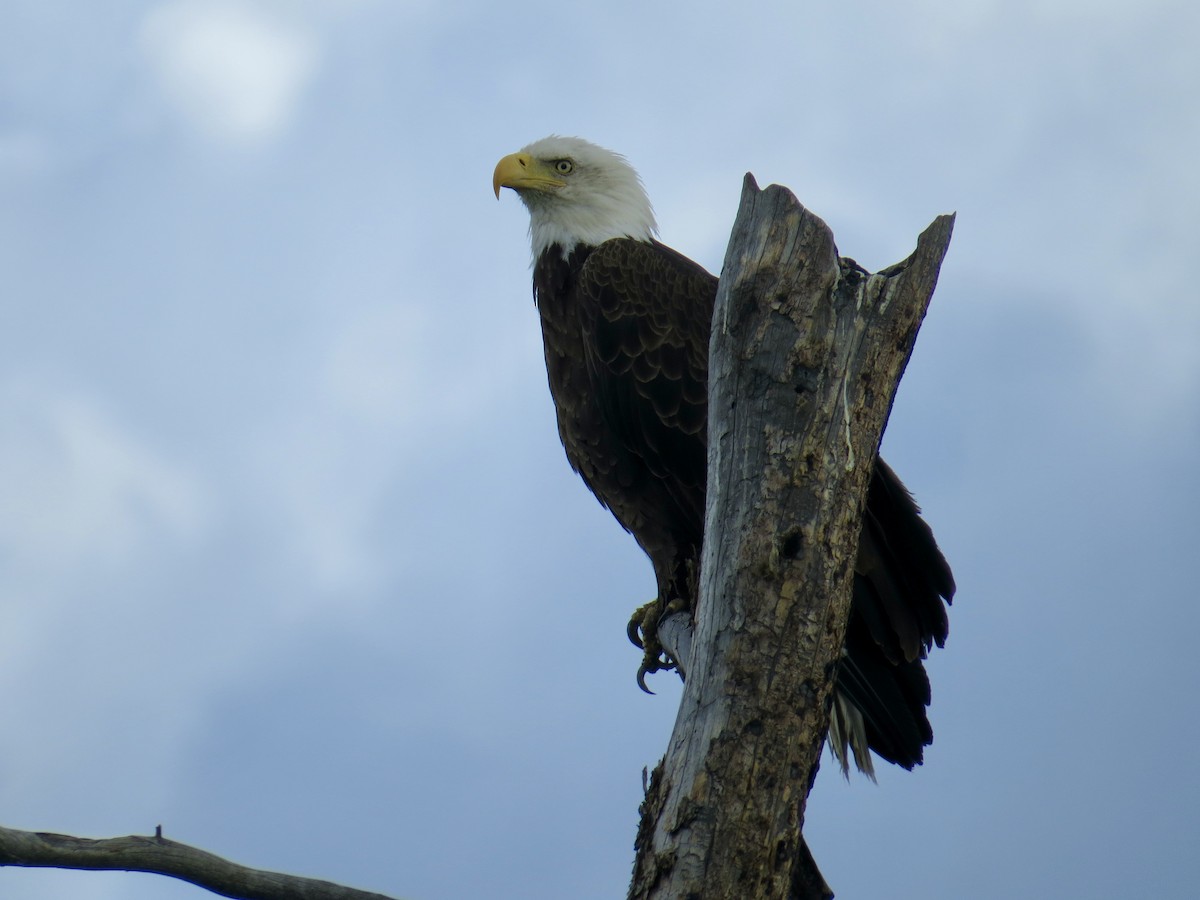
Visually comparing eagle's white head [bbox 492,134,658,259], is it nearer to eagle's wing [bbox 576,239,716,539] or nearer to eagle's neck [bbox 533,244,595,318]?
eagle's neck [bbox 533,244,595,318]

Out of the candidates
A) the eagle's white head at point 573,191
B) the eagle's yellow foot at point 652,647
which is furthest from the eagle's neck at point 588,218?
the eagle's yellow foot at point 652,647

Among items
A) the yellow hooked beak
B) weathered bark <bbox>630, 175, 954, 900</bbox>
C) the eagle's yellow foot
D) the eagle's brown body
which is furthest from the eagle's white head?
weathered bark <bbox>630, 175, 954, 900</bbox>

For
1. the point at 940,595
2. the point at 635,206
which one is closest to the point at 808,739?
the point at 940,595

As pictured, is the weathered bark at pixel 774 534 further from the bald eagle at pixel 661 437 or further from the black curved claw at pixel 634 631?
the black curved claw at pixel 634 631

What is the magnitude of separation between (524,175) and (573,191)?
0.25 metres

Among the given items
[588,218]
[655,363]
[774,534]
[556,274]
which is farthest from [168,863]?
[588,218]

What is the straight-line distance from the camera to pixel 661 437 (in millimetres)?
4633

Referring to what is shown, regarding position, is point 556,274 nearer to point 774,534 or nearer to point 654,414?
point 654,414

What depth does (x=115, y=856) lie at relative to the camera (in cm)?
270

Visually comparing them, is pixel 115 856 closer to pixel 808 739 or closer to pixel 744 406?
pixel 808 739

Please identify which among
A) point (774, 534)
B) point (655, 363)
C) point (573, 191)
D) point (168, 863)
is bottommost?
point (168, 863)

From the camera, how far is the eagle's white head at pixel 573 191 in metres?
5.37

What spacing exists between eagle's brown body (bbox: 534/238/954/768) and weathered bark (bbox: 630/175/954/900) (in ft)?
4.18

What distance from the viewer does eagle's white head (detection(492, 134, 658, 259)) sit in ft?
17.6
